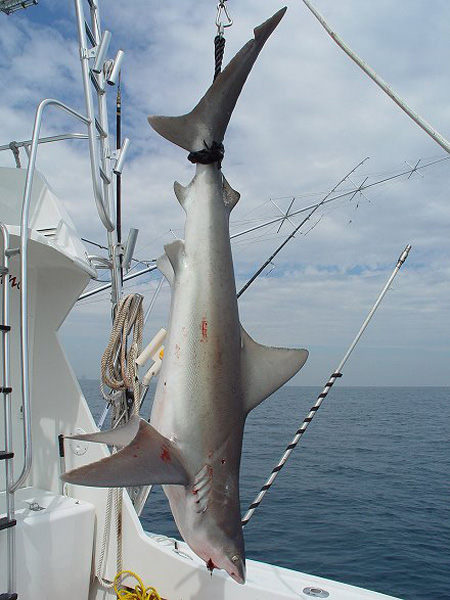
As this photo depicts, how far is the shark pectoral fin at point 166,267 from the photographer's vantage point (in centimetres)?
237

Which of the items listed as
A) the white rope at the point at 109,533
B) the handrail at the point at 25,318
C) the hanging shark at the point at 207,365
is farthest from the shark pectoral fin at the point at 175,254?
the white rope at the point at 109,533

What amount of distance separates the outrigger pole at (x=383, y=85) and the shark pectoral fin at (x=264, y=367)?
1115 millimetres

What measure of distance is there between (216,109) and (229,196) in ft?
1.25

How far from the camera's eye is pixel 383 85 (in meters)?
2.61

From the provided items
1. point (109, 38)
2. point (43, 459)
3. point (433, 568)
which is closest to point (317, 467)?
point (433, 568)

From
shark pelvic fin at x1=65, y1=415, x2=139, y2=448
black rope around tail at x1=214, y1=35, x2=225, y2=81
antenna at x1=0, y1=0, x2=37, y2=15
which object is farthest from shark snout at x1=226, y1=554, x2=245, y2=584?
antenna at x1=0, y1=0, x2=37, y2=15

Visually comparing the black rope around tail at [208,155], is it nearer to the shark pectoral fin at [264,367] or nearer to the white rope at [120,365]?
the shark pectoral fin at [264,367]

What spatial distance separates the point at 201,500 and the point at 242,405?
408mm

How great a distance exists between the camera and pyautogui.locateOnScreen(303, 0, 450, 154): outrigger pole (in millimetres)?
2420

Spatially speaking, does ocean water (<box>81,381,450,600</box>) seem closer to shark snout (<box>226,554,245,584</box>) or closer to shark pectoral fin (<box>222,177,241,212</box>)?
shark snout (<box>226,554,245,584</box>)

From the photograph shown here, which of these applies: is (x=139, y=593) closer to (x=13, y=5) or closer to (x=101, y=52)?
(x=101, y=52)

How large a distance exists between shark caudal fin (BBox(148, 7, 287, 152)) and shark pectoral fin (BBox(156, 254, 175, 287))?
495 millimetres

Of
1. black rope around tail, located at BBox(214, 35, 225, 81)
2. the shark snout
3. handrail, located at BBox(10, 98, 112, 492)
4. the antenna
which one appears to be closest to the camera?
the shark snout

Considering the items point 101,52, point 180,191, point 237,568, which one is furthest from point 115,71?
point 237,568
